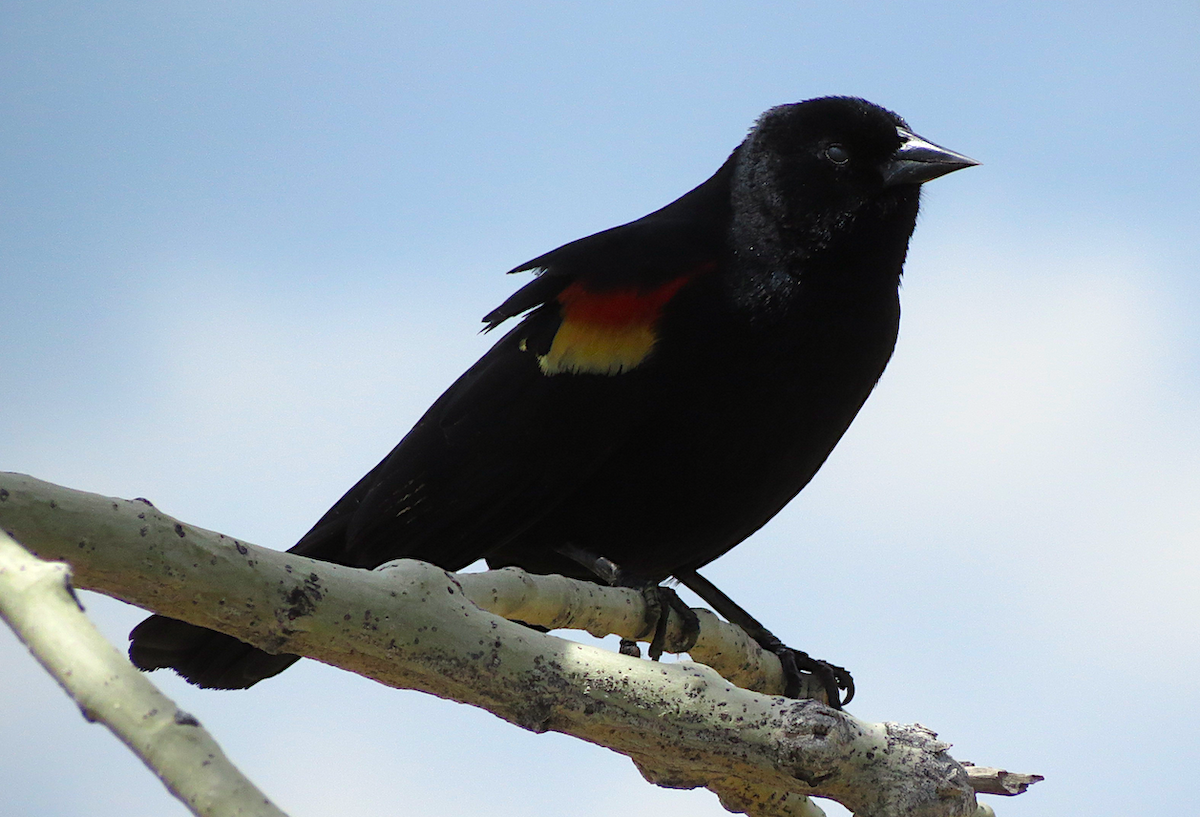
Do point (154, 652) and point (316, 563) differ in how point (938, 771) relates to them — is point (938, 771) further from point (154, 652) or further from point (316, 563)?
point (154, 652)

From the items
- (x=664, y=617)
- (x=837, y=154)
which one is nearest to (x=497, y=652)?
(x=664, y=617)

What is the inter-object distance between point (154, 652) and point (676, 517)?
137 cm

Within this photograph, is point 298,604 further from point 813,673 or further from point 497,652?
point 813,673

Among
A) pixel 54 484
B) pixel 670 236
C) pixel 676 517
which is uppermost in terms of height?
pixel 670 236

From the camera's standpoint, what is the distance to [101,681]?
45.7 inches

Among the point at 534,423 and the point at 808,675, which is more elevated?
the point at 534,423

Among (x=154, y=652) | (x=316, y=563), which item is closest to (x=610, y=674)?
(x=316, y=563)

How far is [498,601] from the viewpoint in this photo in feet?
7.16

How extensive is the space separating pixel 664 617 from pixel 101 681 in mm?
1714

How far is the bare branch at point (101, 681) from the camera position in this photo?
1.12m

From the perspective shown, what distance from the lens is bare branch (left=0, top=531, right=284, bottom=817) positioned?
3.69 feet

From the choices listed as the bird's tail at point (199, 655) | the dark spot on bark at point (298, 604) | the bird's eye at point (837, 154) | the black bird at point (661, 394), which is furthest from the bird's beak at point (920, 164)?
the dark spot on bark at point (298, 604)

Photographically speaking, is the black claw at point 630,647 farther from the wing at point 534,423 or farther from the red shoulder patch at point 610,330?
the red shoulder patch at point 610,330

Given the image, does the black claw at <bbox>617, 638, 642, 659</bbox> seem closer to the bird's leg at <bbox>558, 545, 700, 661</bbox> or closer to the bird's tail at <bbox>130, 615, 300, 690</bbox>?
the bird's leg at <bbox>558, 545, 700, 661</bbox>
